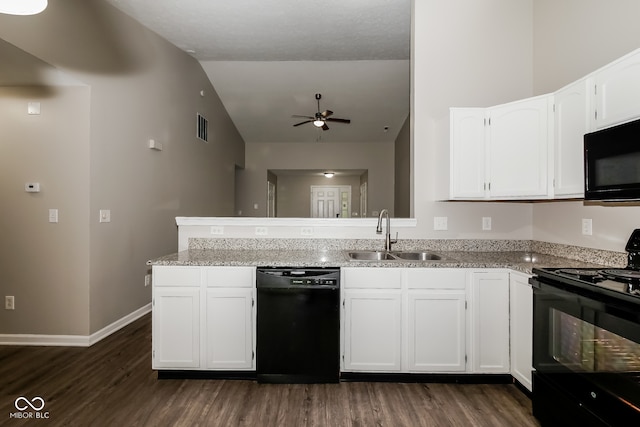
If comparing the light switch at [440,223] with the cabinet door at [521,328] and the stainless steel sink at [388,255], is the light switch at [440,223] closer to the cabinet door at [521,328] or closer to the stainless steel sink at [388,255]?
the stainless steel sink at [388,255]

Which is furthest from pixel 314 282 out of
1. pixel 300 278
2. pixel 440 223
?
pixel 440 223

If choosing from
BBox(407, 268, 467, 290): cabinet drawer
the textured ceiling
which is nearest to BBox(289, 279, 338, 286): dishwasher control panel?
BBox(407, 268, 467, 290): cabinet drawer

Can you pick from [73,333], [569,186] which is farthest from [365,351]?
[73,333]

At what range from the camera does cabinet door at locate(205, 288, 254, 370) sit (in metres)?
2.23

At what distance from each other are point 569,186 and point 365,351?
69.2 inches

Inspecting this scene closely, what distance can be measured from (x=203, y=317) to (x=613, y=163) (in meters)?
2.59

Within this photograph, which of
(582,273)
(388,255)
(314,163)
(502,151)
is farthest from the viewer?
(314,163)

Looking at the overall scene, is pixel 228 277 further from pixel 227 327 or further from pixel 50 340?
pixel 50 340

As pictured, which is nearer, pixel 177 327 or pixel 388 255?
pixel 177 327

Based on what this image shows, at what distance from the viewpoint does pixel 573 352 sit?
159 centimetres

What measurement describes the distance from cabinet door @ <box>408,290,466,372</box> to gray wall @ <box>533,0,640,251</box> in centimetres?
104

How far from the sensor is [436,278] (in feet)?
7.33

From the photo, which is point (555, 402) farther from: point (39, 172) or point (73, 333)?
point (39, 172)

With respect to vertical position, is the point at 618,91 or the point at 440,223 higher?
the point at 618,91
